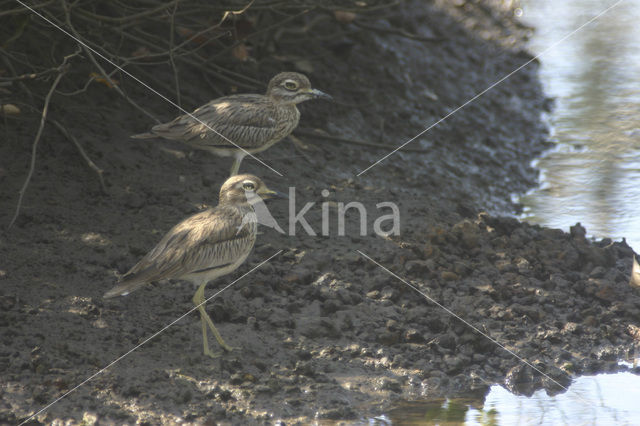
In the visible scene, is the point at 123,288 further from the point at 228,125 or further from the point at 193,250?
the point at 228,125

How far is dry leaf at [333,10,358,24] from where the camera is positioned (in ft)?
25.5

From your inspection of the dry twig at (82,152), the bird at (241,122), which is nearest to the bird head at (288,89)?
the bird at (241,122)

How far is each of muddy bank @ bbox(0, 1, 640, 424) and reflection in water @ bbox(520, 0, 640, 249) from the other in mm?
406

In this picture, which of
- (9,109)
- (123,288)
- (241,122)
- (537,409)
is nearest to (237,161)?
(241,122)

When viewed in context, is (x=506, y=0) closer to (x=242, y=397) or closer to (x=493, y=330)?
(x=493, y=330)

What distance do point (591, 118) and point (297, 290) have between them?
15.8 ft

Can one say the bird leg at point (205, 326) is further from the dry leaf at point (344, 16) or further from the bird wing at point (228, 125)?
the dry leaf at point (344, 16)

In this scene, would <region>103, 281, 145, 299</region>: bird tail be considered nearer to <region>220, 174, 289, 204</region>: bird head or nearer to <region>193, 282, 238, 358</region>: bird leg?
<region>193, 282, 238, 358</region>: bird leg

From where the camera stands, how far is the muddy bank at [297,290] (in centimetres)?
476

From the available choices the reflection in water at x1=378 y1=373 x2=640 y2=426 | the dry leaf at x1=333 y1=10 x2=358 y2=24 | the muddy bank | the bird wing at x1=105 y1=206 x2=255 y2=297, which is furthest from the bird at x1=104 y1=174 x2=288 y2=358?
the dry leaf at x1=333 y1=10 x2=358 y2=24

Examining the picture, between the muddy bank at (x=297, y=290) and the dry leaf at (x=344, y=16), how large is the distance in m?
0.57

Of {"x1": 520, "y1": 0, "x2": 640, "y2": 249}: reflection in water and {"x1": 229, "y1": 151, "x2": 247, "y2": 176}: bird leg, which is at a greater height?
{"x1": 520, "y1": 0, "x2": 640, "y2": 249}: reflection in water

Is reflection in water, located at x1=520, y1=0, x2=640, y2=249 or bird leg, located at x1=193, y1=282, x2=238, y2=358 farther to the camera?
reflection in water, located at x1=520, y1=0, x2=640, y2=249

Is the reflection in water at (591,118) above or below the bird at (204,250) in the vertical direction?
above
